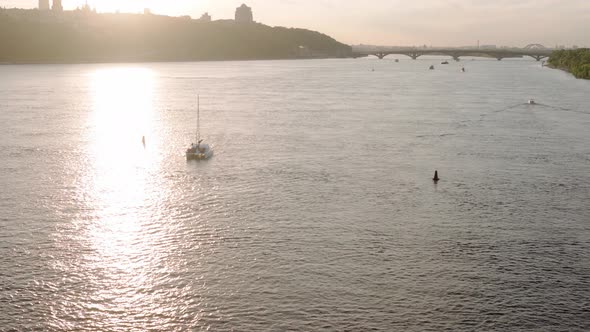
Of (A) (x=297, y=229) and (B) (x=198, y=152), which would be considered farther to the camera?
(B) (x=198, y=152)

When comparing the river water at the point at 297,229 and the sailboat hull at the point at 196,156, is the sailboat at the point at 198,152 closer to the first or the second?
the sailboat hull at the point at 196,156

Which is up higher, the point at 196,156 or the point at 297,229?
the point at 196,156

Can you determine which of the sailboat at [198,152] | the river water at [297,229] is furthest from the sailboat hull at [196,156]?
the river water at [297,229]

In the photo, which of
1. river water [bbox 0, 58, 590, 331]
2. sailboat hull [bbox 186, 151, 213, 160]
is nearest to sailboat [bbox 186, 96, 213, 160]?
sailboat hull [bbox 186, 151, 213, 160]

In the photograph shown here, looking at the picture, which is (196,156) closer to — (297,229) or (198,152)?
(198,152)

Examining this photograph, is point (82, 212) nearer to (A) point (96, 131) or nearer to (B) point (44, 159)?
(B) point (44, 159)

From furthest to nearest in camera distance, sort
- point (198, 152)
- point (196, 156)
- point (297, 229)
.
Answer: point (198, 152) → point (196, 156) → point (297, 229)

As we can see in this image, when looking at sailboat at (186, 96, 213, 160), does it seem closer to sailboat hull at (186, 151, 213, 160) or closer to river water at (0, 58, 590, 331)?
sailboat hull at (186, 151, 213, 160)

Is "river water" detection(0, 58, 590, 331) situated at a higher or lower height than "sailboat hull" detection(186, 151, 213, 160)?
lower

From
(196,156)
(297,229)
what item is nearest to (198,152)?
(196,156)
